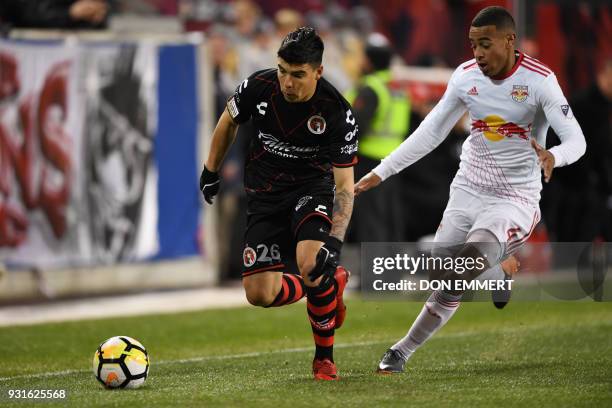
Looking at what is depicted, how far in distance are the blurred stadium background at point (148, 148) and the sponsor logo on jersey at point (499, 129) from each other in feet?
17.9

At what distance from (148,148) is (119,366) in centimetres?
666

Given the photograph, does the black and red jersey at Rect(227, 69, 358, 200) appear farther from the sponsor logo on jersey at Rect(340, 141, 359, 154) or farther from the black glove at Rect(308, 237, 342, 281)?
the black glove at Rect(308, 237, 342, 281)

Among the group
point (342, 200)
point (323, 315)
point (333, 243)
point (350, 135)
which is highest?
point (350, 135)

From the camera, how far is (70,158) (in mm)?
12469

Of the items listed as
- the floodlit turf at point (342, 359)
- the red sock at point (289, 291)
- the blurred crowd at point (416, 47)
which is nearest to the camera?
the floodlit turf at point (342, 359)

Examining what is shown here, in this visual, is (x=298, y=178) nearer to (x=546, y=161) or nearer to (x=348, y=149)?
(x=348, y=149)

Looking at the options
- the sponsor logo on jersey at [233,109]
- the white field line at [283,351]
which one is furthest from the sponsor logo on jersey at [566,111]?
the white field line at [283,351]

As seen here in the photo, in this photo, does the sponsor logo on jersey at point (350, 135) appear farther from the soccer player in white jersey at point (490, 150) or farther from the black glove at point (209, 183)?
the black glove at point (209, 183)

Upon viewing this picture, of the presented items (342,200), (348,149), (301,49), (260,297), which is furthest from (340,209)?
(301,49)

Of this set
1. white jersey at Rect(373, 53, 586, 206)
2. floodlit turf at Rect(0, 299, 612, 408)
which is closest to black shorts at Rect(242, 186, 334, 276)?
white jersey at Rect(373, 53, 586, 206)

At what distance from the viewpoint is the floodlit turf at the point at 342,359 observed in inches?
253

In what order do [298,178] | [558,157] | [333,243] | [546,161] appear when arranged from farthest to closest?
[298,178]
[333,243]
[558,157]
[546,161]

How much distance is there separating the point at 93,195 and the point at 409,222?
427 cm

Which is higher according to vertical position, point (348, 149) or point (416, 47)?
point (416, 47)
